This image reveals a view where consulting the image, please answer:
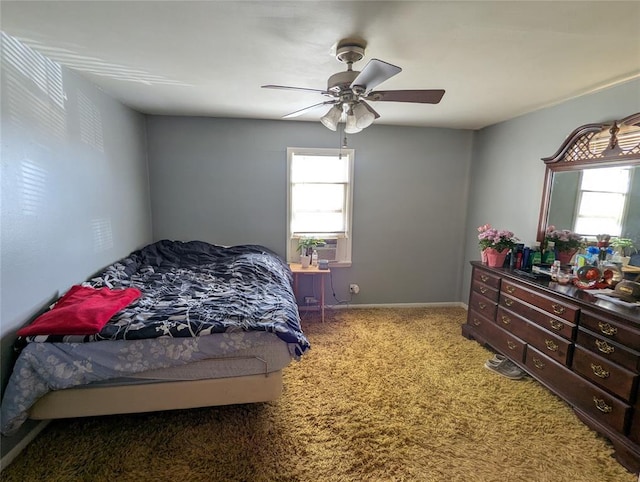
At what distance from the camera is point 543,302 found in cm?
224

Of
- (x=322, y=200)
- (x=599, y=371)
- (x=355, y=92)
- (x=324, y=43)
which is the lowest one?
(x=599, y=371)

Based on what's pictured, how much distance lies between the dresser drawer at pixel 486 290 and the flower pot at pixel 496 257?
0.22 meters

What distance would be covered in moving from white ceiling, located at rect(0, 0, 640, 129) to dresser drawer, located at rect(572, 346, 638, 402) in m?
1.80

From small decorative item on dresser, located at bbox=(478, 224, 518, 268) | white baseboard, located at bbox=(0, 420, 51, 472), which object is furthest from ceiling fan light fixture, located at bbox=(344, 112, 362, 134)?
white baseboard, located at bbox=(0, 420, 51, 472)

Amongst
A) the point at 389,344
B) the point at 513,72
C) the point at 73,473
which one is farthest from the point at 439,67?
the point at 73,473

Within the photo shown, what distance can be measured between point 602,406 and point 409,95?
216cm

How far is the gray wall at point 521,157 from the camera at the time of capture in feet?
7.75

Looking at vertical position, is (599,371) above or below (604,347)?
below

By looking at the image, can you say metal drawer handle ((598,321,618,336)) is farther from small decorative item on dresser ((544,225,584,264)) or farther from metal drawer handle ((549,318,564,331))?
small decorative item on dresser ((544,225,584,264))

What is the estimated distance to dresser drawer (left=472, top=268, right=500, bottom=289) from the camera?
2738 mm

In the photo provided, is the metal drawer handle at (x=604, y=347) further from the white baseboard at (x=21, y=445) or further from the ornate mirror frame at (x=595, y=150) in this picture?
the white baseboard at (x=21, y=445)

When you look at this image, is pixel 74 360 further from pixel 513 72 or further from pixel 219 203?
pixel 513 72

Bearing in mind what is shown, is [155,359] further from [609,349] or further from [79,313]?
[609,349]

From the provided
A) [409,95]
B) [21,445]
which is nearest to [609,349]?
[409,95]
